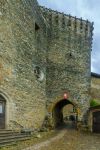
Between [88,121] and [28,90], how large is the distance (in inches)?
256

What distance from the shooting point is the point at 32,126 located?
58.9ft

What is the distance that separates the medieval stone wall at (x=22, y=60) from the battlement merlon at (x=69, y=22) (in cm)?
202

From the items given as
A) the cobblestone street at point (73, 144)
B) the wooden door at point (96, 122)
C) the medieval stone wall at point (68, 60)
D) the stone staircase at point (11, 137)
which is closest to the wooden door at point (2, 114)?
the stone staircase at point (11, 137)

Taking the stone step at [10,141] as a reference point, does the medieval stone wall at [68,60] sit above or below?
above

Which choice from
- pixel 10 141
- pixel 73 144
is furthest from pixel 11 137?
pixel 73 144

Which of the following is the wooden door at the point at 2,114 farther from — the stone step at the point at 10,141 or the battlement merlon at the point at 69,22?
the battlement merlon at the point at 69,22

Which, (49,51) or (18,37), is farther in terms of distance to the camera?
(49,51)

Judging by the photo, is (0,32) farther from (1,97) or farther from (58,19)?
(58,19)

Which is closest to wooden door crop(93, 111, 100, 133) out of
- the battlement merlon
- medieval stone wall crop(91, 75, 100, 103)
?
the battlement merlon

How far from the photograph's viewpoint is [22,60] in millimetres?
16516

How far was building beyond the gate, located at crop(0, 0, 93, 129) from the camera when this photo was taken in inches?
579

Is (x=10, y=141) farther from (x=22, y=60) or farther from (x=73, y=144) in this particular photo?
(x=22, y=60)

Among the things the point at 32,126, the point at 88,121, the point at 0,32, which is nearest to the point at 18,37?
the point at 0,32

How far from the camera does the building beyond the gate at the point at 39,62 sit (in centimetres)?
1470
